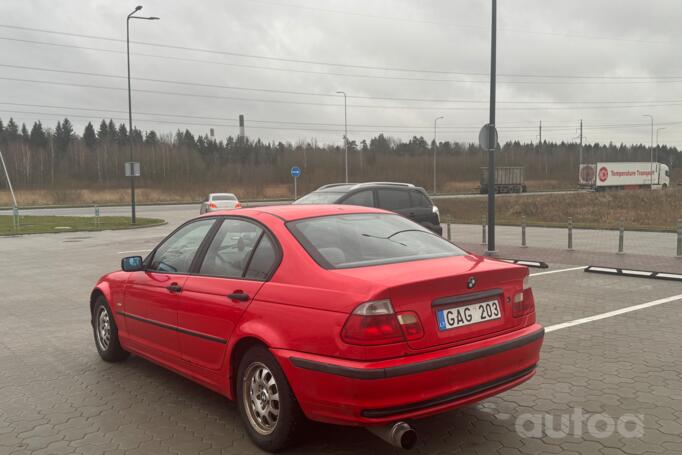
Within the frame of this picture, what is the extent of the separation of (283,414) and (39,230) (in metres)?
23.7

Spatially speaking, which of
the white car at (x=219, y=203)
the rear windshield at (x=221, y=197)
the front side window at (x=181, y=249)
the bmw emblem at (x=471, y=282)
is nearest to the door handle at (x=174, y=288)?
the front side window at (x=181, y=249)

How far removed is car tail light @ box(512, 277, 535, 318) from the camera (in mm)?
3787

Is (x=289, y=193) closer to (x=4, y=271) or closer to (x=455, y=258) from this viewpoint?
(x=4, y=271)

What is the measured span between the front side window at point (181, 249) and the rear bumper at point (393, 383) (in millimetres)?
1475

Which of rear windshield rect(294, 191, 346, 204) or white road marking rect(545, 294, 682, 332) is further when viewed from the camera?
rear windshield rect(294, 191, 346, 204)

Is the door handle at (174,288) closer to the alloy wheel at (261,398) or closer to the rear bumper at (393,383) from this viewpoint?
the alloy wheel at (261,398)

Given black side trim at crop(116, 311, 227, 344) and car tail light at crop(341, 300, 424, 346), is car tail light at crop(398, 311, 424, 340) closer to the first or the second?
car tail light at crop(341, 300, 424, 346)

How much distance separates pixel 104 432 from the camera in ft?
12.9

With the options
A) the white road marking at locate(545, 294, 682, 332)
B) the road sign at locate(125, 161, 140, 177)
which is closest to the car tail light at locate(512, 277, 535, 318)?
the white road marking at locate(545, 294, 682, 332)

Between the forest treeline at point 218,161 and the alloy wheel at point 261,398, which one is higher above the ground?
the forest treeline at point 218,161

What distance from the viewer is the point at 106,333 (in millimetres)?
5637

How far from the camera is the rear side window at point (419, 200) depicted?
1270 cm

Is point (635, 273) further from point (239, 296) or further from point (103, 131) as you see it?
point (103, 131)

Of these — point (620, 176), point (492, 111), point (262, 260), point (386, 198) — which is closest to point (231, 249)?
point (262, 260)
